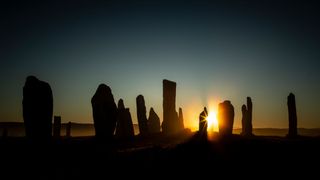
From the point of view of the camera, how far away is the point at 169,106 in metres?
33.8

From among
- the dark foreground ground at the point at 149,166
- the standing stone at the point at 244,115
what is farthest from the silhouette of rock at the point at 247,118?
the dark foreground ground at the point at 149,166

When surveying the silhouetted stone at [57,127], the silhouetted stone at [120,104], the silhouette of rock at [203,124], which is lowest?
the silhouetted stone at [57,127]

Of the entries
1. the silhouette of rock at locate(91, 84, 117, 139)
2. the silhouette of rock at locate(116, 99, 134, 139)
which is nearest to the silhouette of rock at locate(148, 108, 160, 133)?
the silhouette of rock at locate(116, 99, 134, 139)

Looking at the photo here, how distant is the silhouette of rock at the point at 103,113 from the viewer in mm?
20047

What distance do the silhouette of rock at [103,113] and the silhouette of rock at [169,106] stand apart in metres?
12.5

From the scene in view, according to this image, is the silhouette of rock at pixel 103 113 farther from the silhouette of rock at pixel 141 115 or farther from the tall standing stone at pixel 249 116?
the tall standing stone at pixel 249 116

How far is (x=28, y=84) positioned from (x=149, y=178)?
38.3ft

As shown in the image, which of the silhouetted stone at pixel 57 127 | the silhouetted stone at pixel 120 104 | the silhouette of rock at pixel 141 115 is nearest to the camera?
the silhouetted stone at pixel 120 104

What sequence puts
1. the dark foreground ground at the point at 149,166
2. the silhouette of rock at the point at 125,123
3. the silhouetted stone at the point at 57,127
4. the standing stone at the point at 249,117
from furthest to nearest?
1. the standing stone at the point at 249,117
2. the silhouetted stone at the point at 57,127
3. the silhouette of rock at the point at 125,123
4. the dark foreground ground at the point at 149,166

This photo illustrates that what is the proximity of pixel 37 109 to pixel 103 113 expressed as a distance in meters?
5.30

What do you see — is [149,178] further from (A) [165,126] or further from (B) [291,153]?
(A) [165,126]

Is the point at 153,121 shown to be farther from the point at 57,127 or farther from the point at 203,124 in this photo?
the point at 203,124

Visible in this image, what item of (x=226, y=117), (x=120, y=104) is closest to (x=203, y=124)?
(x=226, y=117)

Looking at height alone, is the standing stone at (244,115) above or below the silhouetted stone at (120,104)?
below
